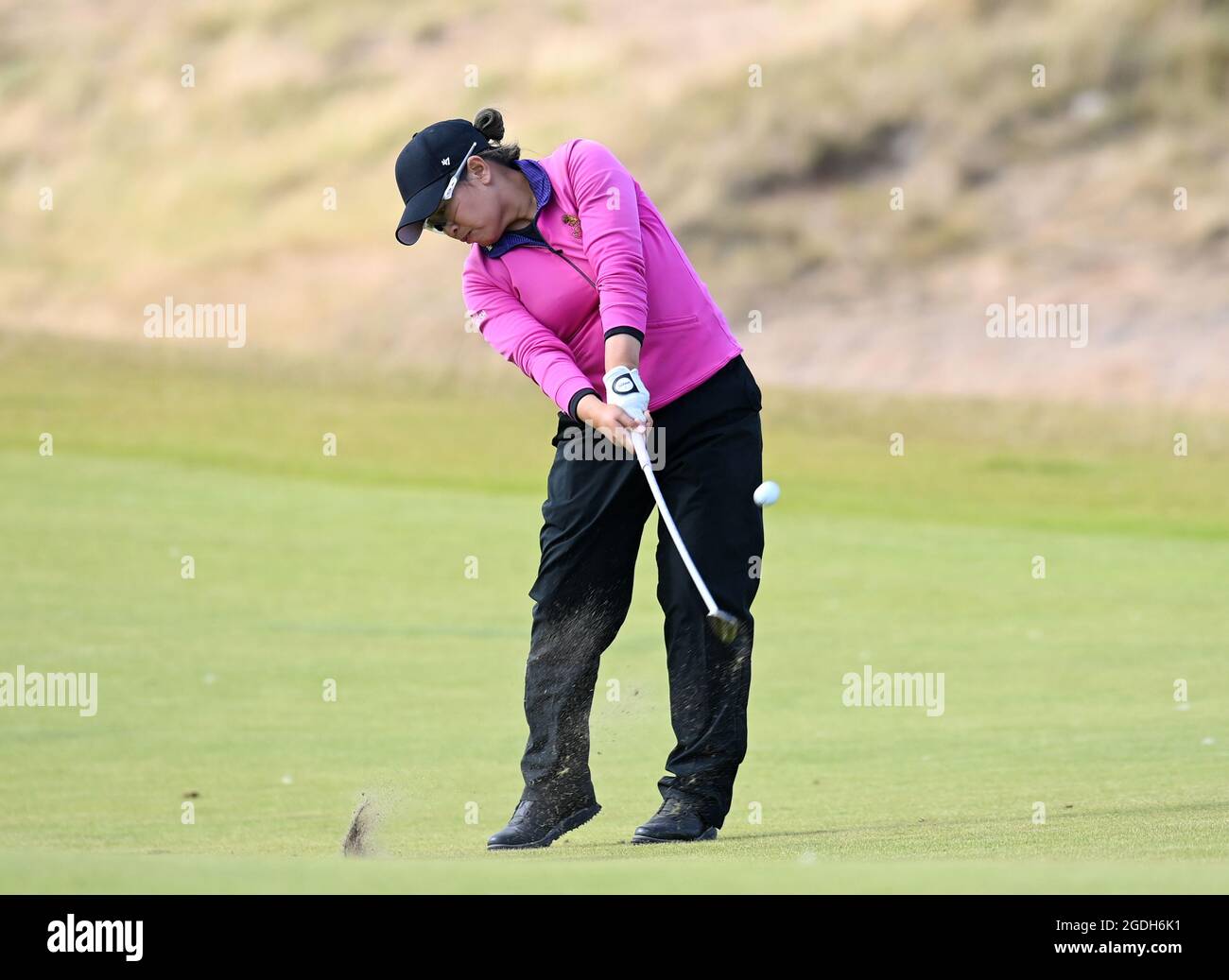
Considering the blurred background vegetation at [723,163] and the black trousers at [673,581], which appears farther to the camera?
the blurred background vegetation at [723,163]

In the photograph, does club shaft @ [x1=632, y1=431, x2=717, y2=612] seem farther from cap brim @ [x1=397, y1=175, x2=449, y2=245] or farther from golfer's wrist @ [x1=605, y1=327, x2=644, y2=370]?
cap brim @ [x1=397, y1=175, x2=449, y2=245]

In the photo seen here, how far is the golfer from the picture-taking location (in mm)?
4691

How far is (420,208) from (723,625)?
1149 millimetres

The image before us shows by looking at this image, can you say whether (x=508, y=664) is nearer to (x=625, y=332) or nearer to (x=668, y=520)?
(x=668, y=520)

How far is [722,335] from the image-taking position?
4922 millimetres

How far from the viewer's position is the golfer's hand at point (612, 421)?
4516mm

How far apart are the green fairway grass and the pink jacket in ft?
3.16

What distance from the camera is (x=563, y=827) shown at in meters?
4.80

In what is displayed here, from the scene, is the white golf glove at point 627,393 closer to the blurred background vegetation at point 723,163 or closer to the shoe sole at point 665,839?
the shoe sole at point 665,839

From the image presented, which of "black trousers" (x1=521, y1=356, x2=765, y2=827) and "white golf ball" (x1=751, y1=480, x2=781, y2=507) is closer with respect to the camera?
"white golf ball" (x1=751, y1=480, x2=781, y2=507)

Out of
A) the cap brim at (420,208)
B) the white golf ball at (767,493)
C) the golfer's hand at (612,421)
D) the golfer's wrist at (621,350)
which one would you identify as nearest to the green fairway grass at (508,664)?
the white golf ball at (767,493)

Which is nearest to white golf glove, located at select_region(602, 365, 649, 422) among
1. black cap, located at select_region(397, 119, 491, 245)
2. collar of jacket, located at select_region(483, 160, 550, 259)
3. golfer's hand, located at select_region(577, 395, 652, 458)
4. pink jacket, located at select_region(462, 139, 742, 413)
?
golfer's hand, located at select_region(577, 395, 652, 458)

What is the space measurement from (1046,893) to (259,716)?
456 cm

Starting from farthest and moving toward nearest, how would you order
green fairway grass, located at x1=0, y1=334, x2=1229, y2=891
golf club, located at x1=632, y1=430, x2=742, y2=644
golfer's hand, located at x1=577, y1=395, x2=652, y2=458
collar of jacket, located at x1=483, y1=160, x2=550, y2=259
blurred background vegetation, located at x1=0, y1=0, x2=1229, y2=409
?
blurred background vegetation, located at x1=0, y1=0, x2=1229, y2=409, collar of jacket, located at x1=483, y1=160, x2=550, y2=259, golf club, located at x1=632, y1=430, x2=742, y2=644, golfer's hand, located at x1=577, y1=395, x2=652, y2=458, green fairway grass, located at x1=0, y1=334, x2=1229, y2=891
